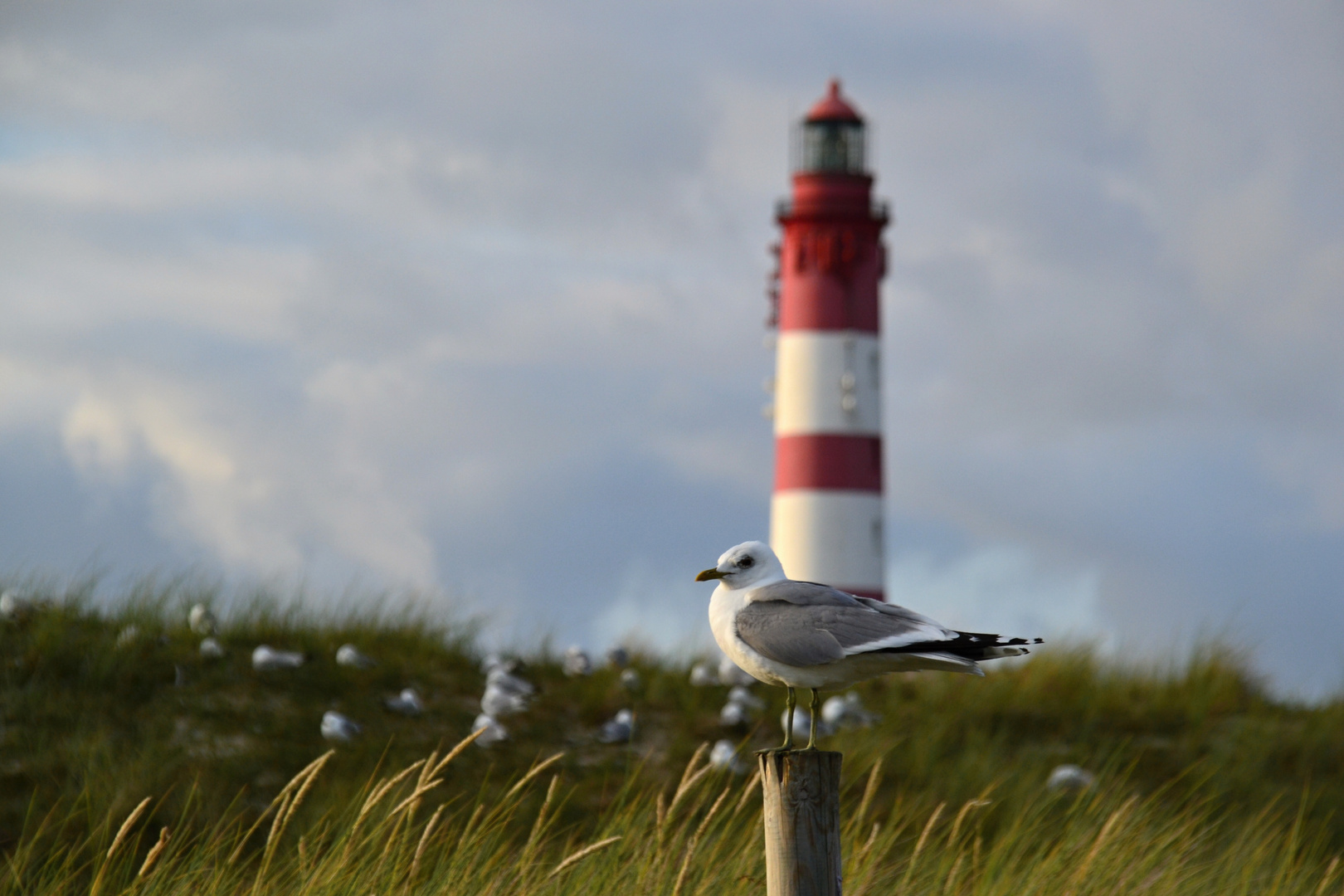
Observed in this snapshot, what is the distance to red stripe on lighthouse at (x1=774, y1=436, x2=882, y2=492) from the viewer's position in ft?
72.7

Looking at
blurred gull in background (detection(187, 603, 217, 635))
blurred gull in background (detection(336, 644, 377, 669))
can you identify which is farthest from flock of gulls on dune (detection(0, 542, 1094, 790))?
blurred gull in background (detection(187, 603, 217, 635))

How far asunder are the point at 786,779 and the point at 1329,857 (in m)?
7.00

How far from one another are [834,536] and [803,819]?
691 inches

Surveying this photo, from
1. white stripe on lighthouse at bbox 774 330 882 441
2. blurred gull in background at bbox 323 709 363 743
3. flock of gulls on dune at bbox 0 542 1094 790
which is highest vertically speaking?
white stripe on lighthouse at bbox 774 330 882 441

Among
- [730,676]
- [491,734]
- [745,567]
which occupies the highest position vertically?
[730,676]

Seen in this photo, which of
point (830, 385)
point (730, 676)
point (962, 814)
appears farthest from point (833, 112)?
point (962, 814)

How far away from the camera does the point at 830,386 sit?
22.5 metres

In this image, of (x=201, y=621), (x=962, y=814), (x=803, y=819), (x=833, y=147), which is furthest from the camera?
(x=833, y=147)

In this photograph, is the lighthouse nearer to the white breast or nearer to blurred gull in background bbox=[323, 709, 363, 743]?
blurred gull in background bbox=[323, 709, 363, 743]

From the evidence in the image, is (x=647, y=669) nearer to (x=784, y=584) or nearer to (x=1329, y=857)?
(x=1329, y=857)

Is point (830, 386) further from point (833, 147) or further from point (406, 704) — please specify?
point (406, 704)

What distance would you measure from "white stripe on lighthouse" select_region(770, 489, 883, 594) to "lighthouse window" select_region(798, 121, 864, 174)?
19.8ft

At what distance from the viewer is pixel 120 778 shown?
962 cm

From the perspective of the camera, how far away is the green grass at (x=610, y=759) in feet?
23.5
